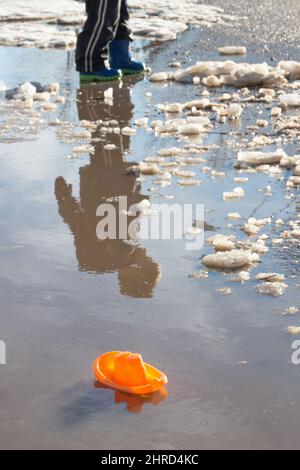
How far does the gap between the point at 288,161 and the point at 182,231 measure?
1.00m

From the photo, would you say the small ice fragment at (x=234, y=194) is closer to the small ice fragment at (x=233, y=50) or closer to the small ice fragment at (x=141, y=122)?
the small ice fragment at (x=141, y=122)

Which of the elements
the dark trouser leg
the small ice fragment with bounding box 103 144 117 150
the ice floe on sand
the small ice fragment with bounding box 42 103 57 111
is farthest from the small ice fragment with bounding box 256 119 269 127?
the ice floe on sand

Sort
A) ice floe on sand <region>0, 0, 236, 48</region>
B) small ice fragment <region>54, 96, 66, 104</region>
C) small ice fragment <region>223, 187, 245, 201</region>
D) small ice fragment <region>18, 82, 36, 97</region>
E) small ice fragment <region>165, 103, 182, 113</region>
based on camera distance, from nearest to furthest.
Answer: small ice fragment <region>223, 187, 245, 201</region>
small ice fragment <region>165, 103, 182, 113</region>
small ice fragment <region>54, 96, 66, 104</region>
small ice fragment <region>18, 82, 36, 97</region>
ice floe on sand <region>0, 0, 236, 48</region>

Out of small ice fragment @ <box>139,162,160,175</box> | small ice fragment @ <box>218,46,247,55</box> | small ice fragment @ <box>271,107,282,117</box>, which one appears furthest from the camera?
small ice fragment @ <box>218,46,247,55</box>

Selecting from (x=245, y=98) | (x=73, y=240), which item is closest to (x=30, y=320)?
(x=73, y=240)

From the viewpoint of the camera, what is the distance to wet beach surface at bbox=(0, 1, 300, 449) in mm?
2506

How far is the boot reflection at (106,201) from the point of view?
3.45 meters

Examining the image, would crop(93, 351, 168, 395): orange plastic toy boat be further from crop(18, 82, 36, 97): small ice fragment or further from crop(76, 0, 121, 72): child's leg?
crop(76, 0, 121, 72): child's leg

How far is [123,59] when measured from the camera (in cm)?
681

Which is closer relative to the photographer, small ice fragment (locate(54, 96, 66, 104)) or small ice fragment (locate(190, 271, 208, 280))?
small ice fragment (locate(190, 271, 208, 280))

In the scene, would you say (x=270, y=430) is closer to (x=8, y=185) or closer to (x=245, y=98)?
(x=8, y=185)

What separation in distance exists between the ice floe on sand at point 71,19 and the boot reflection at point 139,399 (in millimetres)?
5476

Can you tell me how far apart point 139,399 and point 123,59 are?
4485mm
